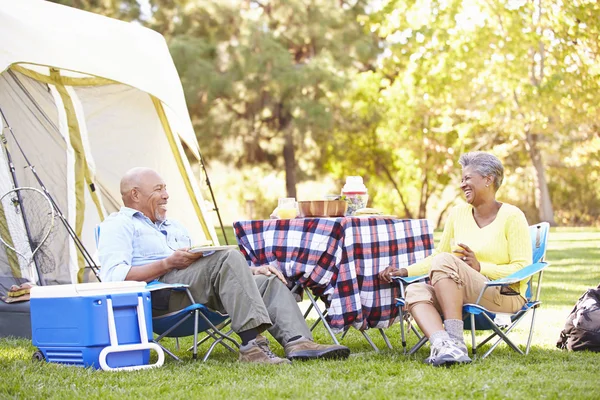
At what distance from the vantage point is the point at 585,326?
4.08m

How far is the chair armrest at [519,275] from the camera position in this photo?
3664 mm

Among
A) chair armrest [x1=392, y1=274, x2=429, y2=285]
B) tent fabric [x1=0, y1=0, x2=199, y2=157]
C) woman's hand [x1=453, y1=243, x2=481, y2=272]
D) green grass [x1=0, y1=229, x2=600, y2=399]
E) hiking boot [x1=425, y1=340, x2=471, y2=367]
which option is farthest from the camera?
tent fabric [x1=0, y1=0, x2=199, y2=157]

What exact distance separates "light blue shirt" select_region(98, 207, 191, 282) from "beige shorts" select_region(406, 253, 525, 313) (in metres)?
1.15

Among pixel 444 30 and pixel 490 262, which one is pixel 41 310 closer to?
pixel 490 262

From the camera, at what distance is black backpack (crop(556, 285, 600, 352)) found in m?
4.06

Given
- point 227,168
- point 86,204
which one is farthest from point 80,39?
point 227,168

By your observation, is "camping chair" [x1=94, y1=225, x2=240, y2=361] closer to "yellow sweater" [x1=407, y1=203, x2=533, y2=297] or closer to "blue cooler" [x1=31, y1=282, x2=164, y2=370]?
"blue cooler" [x1=31, y1=282, x2=164, y2=370]

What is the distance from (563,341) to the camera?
4242 mm

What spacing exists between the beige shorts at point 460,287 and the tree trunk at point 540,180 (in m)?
14.8

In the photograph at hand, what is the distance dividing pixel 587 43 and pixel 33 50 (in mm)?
7148

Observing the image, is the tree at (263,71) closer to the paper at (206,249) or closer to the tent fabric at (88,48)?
the tent fabric at (88,48)

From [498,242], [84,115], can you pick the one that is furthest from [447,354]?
[84,115]

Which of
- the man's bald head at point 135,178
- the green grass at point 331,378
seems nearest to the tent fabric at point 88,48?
the man's bald head at point 135,178

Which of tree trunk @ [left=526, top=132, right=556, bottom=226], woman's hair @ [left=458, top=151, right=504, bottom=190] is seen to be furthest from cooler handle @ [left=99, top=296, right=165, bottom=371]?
tree trunk @ [left=526, top=132, right=556, bottom=226]
